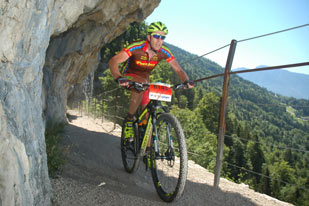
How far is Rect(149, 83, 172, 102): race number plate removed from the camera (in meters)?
2.71

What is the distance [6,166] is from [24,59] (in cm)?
90

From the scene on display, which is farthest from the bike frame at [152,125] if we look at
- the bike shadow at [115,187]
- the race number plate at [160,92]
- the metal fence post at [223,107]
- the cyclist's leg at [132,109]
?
the metal fence post at [223,107]

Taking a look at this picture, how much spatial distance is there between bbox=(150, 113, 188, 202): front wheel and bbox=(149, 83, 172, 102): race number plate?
20 centimetres

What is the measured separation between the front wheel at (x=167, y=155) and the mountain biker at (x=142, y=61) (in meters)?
0.60

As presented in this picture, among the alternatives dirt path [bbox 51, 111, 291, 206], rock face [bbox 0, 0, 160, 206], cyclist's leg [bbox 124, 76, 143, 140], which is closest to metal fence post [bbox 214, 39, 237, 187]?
dirt path [bbox 51, 111, 291, 206]

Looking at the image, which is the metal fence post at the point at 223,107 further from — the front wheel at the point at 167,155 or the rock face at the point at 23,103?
the rock face at the point at 23,103

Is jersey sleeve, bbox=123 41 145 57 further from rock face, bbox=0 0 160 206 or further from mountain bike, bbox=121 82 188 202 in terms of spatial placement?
rock face, bbox=0 0 160 206

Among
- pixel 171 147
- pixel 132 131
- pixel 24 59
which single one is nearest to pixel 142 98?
pixel 132 131

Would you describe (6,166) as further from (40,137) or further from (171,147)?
(171,147)

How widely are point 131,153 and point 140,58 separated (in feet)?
4.49

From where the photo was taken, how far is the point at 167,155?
109 inches

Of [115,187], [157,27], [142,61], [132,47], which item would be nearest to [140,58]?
[142,61]

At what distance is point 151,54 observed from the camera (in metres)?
3.20

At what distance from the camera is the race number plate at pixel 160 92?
2715 mm
